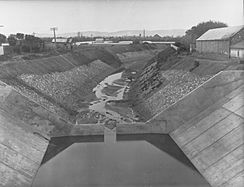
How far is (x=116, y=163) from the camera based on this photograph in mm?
7184

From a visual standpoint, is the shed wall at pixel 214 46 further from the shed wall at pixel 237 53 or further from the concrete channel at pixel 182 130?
the concrete channel at pixel 182 130

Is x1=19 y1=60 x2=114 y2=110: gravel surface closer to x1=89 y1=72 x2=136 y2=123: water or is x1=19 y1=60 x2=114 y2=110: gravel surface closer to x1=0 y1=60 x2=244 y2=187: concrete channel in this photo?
x1=89 y1=72 x2=136 y2=123: water

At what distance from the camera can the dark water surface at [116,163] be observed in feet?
20.5

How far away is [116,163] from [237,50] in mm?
9600

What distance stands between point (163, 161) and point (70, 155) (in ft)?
9.03

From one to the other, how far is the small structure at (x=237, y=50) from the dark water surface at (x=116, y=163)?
6284 mm

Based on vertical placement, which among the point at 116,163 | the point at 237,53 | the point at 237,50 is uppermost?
the point at 237,50

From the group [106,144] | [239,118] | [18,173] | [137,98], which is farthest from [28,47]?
[239,118]

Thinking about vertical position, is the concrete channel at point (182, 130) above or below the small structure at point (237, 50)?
below

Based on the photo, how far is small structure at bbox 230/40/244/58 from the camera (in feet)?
42.6

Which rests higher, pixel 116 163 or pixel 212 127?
pixel 212 127

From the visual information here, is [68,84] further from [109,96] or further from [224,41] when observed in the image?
[224,41]

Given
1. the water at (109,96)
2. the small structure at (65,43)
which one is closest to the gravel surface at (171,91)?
the water at (109,96)

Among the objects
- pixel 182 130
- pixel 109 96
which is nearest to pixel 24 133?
pixel 182 130
